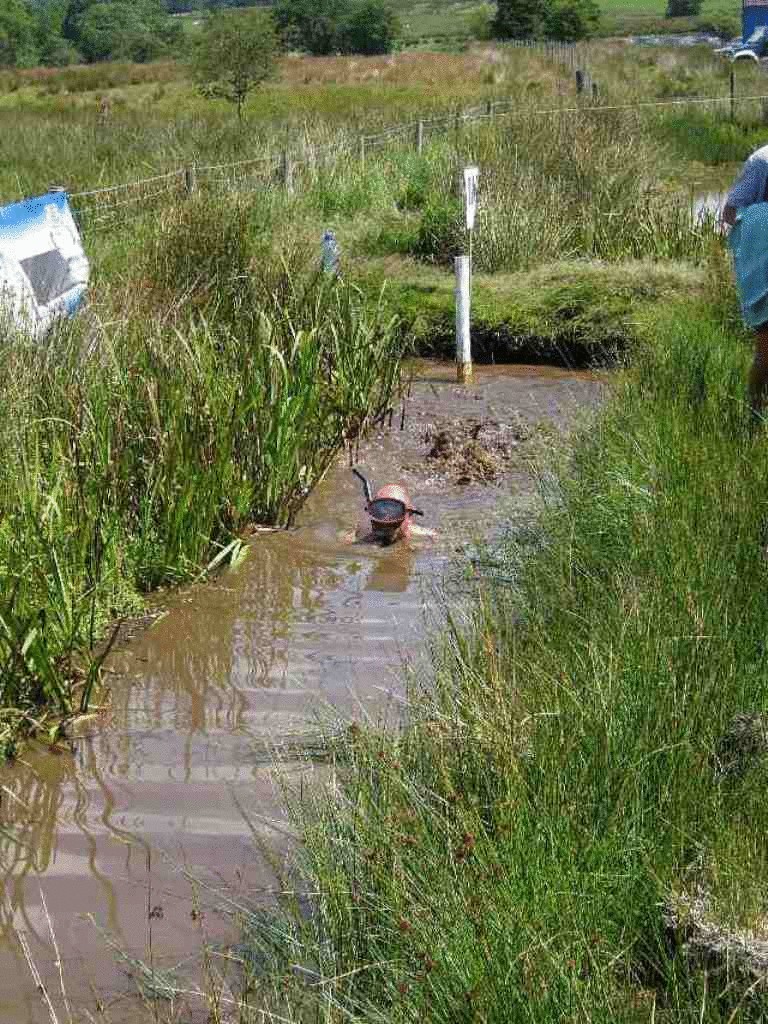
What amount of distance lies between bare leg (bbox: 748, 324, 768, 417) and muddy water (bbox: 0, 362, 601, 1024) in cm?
91

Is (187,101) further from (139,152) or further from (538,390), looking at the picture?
(538,390)

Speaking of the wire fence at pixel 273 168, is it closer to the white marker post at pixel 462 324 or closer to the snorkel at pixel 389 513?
the white marker post at pixel 462 324

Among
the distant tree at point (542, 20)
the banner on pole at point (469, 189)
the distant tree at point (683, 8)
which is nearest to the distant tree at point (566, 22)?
the distant tree at point (542, 20)

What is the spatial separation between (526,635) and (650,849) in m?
1.34

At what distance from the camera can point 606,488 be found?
18.8ft

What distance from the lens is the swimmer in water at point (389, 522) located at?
6.84 metres

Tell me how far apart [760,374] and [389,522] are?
1751mm

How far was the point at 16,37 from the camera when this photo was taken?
78812 mm

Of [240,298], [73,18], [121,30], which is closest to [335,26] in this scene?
[121,30]

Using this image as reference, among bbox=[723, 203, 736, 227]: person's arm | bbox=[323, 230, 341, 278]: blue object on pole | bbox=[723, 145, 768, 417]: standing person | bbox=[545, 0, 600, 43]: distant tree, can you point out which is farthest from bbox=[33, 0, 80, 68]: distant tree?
bbox=[723, 145, 768, 417]: standing person

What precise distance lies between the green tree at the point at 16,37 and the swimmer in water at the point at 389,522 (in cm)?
7103

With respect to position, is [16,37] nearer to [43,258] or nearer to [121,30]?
[121,30]

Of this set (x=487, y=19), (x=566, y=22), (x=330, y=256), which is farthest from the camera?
(x=487, y=19)

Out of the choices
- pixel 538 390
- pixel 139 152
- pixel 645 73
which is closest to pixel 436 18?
pixel 645 73
